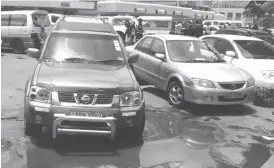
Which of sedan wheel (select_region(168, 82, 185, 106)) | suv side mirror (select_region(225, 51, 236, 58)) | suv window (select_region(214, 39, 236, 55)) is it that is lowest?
sedan wheel (select_region(168, 82, 185, 106))

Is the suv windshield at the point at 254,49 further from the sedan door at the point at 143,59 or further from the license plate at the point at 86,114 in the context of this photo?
the license plate at the point at 86,114

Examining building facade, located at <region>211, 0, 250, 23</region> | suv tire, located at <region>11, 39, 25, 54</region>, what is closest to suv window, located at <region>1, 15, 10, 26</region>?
suv tire, located at <region>11, 39, 25, 54</region>

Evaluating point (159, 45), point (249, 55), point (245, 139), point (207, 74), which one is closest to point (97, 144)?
point (245, 139)

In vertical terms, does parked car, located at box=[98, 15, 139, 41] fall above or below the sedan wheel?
above

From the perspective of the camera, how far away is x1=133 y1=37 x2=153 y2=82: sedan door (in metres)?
8.79

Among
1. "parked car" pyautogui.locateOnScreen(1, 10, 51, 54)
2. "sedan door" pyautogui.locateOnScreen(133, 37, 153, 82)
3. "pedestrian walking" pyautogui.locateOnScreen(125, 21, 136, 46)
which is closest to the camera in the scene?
"sedan door" pyautogui.locateOnScreen(133, 37, 153, 82)

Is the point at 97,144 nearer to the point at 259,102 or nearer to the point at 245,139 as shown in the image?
Answer: the point at 245,139

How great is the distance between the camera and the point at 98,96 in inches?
185

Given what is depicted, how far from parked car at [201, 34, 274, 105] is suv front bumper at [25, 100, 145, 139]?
15.5 feet

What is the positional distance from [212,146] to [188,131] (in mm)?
732

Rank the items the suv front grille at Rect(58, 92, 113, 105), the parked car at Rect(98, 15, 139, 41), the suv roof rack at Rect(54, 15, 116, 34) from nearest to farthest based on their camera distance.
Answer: the suv front grille at Rect(58, 92, 113, 105) < the suv roof rack at Rect(54, 15, 116, 34) < the parked car at Rect(98, 15, 139, 41)

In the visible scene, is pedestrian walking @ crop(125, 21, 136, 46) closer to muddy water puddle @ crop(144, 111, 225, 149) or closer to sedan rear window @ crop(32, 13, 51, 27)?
sedan rear window @ crop(32, 13, 51, 27)

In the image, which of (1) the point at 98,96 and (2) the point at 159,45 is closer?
(1) the point at 98,96

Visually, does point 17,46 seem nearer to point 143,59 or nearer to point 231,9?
point 143,59
